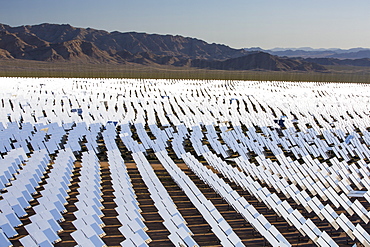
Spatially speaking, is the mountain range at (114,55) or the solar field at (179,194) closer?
the solar field at (179,194)

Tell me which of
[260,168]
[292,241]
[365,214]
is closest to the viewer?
[292,241]

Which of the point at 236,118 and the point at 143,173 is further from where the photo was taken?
the point at 236,118

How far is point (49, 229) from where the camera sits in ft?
18.5

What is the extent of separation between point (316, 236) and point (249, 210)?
131cm

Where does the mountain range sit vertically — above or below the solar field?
above

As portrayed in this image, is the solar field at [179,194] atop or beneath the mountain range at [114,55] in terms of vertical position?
beneath

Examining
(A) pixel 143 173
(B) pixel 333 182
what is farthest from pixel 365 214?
(A) pixel 143 173

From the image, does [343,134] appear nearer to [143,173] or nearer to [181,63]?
[143,173]

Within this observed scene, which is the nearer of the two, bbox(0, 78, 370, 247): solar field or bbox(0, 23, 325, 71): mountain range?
bbox(0, 78, 370, 247): solar field

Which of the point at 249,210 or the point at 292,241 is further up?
the point at 249,210

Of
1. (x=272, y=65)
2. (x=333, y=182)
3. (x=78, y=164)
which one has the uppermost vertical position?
(x=272, y=65)

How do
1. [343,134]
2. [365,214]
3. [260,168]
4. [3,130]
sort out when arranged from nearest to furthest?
[365,214] → [260,168] → [3,130] → [343,134]

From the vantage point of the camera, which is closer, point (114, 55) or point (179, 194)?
point (179, 194)

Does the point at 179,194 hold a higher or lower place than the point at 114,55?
lower
